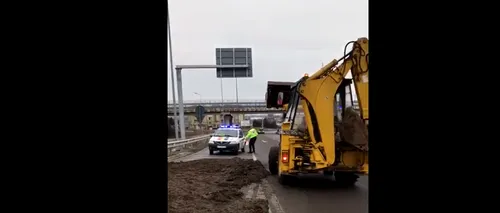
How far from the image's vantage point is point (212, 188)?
938 centimetres

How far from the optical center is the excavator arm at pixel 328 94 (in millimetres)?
8609

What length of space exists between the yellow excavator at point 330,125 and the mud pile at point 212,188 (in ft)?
5.32

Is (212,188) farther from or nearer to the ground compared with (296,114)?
nearer to the ground

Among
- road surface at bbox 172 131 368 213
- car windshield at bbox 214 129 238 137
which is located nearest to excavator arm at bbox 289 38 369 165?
road surface at bbox 172 131 368 213

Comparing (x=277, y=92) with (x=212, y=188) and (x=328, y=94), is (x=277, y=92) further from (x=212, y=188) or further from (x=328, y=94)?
(x=212, y=188)

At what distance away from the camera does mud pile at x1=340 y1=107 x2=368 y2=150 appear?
8.77 metres

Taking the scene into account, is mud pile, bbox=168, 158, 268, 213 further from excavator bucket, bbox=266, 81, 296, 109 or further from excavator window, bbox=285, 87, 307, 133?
excavator bucket, bbox=266, 81, 296, 109

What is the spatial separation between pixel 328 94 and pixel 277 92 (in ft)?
8.10

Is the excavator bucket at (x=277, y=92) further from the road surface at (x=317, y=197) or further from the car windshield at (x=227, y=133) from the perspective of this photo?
the car windshield at (x=227, y=133)

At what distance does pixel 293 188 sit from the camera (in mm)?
9938

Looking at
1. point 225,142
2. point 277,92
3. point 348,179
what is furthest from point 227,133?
point 348,179
